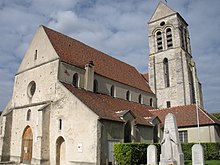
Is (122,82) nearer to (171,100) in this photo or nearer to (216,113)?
(171,100)

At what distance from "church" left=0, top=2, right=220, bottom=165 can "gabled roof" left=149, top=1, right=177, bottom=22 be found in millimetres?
7861

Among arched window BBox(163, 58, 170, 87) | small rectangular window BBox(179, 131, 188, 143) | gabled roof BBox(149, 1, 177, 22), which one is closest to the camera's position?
small rectangular window BBox(179, 131, 188, 143)

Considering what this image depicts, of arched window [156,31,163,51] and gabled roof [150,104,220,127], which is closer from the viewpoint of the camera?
gabled roof [150,104,220,127]

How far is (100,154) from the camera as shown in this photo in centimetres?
1758

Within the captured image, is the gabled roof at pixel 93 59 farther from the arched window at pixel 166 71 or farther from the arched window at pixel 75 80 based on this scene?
the arched window at pixel 166 71

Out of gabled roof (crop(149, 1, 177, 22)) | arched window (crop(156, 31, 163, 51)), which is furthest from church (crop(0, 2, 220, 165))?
gabled roof (crop(149, 1, 177, 22))

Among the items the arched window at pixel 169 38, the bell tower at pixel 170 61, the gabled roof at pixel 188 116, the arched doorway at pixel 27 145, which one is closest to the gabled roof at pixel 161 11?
the bell tower at pixel 170 61

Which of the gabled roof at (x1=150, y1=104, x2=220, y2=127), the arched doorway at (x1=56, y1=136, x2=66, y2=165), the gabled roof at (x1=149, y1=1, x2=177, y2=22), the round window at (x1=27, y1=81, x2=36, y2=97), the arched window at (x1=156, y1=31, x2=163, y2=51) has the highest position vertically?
the gabled roof at (x1=149, y1=1, x2=177, y2=22)

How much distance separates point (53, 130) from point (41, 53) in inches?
328

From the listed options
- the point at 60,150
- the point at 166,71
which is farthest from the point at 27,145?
the point at 166,71

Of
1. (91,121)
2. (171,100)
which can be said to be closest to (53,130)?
(91,121)

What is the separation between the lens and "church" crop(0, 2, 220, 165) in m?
18.8

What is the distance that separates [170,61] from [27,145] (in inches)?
937

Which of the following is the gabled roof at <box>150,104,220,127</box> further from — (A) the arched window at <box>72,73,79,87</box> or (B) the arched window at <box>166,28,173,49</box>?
(A) the arched window at <box>72,73,79,87</box>
